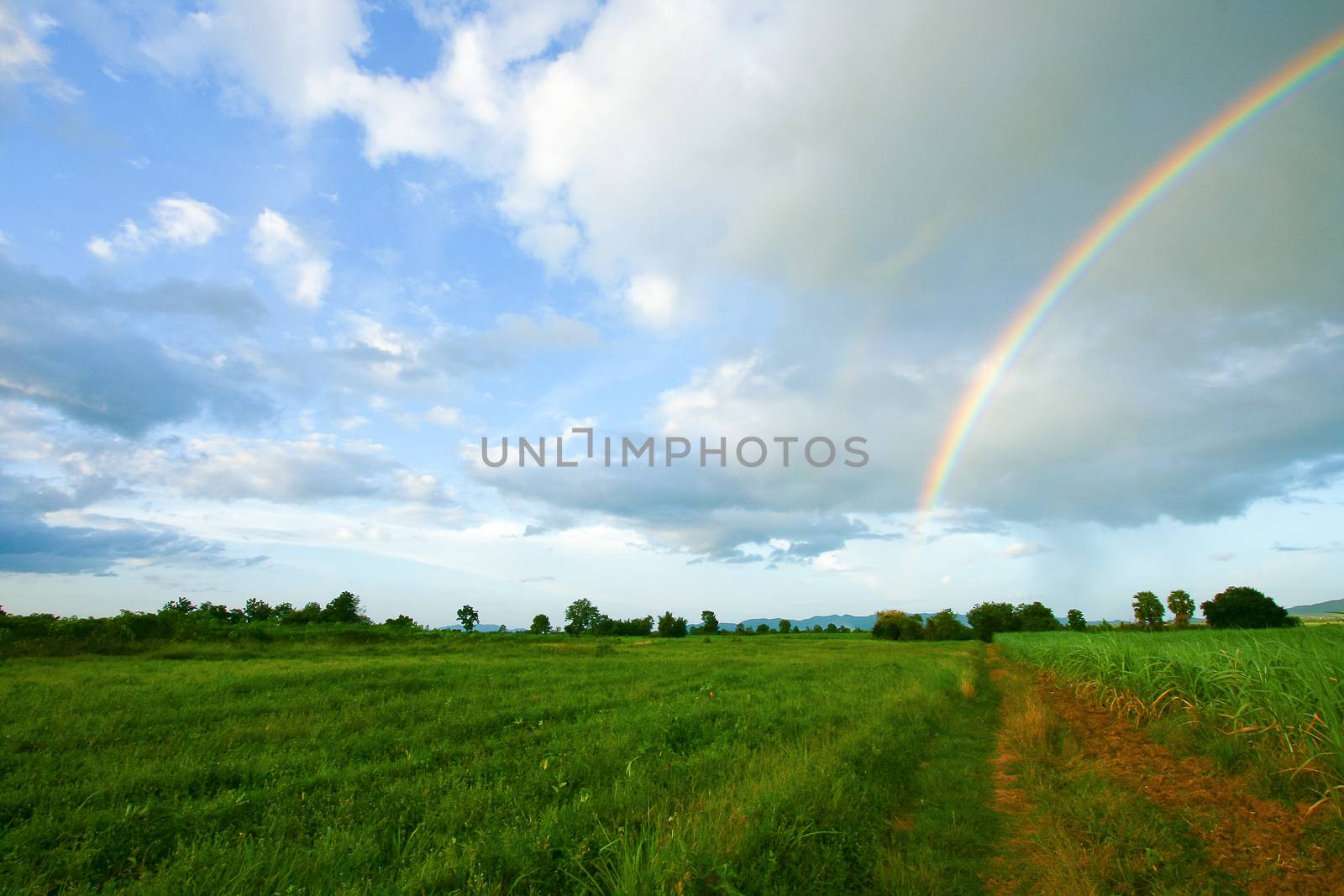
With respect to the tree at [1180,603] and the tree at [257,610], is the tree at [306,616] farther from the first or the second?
the tree at [1180,603]

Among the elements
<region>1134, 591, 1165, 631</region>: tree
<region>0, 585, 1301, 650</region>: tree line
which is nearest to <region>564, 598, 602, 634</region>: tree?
<region>0, 585, 1301, 650</region>: tree line

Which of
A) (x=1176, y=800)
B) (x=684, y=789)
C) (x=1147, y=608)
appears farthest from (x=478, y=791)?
(x=1147, y=608)

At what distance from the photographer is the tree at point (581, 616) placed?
341 feet

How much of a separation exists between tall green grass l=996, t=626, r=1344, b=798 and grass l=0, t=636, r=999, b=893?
3.69 metres

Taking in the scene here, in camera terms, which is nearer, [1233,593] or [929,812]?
[929,812]

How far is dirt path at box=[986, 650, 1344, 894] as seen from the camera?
528 cm

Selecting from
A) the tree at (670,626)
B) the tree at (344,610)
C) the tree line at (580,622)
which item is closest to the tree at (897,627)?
the tree line at (580,622)

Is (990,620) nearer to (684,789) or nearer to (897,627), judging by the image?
(897,627)

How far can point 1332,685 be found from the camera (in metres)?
7.36

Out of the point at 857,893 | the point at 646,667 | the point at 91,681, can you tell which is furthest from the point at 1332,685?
the point at 91,681

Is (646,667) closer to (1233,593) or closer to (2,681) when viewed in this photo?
(2,681)

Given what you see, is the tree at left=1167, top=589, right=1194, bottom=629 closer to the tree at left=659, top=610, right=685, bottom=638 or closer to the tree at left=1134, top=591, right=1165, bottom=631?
the tree at left=1134, top=591, right=1165, bottom=631

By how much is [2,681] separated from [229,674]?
588 cm

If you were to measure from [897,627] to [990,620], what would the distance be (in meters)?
22.6
